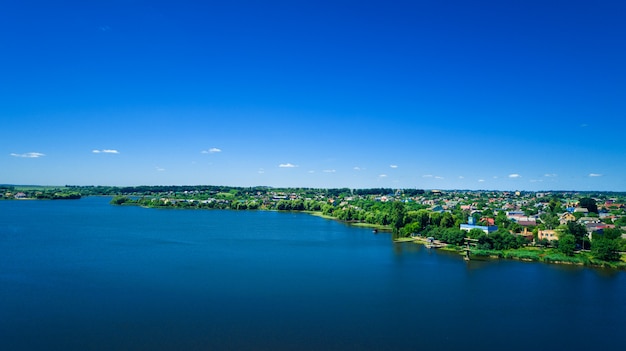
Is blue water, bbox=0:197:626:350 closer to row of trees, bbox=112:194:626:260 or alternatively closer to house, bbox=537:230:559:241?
row of trees, bbox=112:194:626:260

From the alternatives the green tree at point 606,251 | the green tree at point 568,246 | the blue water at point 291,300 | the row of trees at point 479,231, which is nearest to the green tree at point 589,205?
the row of trees at point 479,231

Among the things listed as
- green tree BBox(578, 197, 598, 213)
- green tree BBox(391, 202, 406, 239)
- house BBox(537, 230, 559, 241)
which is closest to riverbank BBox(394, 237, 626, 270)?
house BBox(537, 230, 559, 241)

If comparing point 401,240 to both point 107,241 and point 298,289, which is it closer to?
point 298,289

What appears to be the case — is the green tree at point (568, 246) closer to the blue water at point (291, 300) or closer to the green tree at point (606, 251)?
the green tree at point (606, 251)

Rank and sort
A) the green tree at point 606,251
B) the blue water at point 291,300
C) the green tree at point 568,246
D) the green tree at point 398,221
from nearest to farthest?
the blue water at point 291,300
the green tree at point 606,251
the green tree at point 568,246
the green tree at point 398,221

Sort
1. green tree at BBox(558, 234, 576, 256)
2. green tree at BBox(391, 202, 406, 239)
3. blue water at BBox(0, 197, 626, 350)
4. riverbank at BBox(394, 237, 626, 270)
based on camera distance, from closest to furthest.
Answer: blue water at BBox(0, 197, 626, 350), riverbank at BBox(394, 237, 626, 270), green tree at BBox(558, 234, 576, 256), green tree at BBox(391, 202, 406, 239)

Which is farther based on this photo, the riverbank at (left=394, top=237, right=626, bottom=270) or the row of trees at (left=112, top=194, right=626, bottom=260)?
the row of trees at (left=112, top=194, right=626, bottom=260)

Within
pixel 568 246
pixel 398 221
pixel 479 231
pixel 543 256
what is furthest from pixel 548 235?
pixel 398 221

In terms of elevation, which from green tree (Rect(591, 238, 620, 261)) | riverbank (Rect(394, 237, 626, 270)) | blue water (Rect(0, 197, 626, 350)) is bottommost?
blue water (Rect(0, 197, 626, 350))
